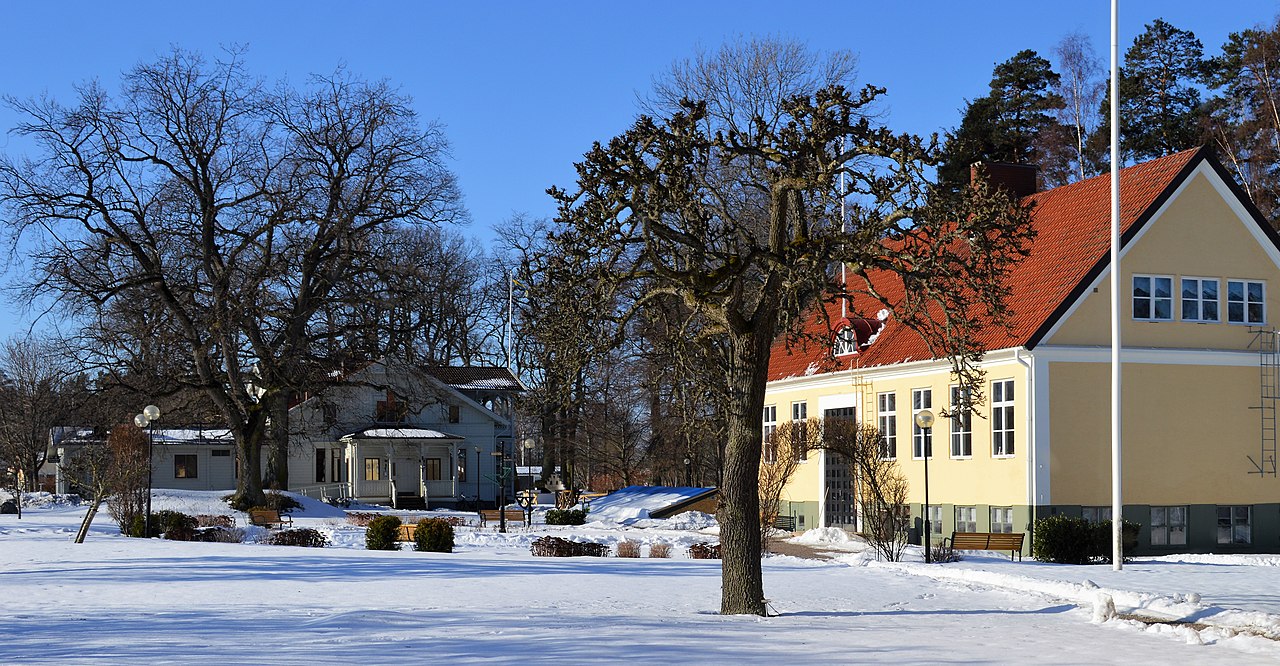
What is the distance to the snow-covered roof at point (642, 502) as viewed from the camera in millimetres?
42219

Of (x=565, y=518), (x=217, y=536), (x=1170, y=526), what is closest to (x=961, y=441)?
(x=1170, y=526)

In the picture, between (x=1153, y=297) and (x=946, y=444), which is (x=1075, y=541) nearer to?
(x=946, y=444)

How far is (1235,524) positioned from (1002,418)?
20.0ft

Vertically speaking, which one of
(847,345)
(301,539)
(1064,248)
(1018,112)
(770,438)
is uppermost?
(1018,112)

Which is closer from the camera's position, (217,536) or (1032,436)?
(1032,436)

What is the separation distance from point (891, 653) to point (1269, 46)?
133ft

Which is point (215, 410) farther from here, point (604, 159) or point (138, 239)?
point (604, 159)

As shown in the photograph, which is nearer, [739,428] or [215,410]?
[739,428]

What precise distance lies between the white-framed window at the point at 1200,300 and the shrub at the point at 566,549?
1459cm

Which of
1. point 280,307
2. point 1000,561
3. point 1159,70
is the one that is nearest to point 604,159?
point 1000,561

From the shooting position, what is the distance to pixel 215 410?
4941 centimetres

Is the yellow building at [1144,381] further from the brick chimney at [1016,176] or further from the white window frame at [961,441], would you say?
the brick chimney at [1016,176]

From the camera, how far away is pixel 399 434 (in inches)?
2462

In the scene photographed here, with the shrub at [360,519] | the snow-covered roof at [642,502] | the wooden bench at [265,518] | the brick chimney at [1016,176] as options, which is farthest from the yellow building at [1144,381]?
the wooden bench at [265,518]
